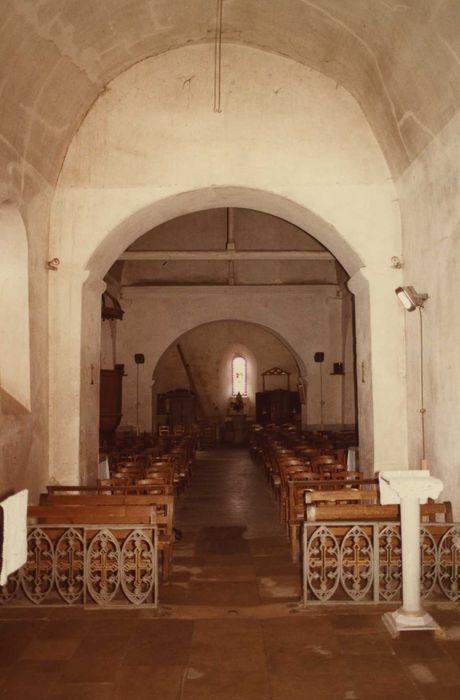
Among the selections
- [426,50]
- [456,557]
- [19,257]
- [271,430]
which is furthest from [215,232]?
[456,557]

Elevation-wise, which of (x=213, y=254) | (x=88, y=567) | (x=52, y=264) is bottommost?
(x=88, y=567)

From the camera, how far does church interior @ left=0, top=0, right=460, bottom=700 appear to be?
475 cm

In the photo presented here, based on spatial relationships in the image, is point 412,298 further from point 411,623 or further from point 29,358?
point 29,358

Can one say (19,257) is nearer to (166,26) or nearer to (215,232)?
(166,26)

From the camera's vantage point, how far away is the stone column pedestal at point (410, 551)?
489 centimetres

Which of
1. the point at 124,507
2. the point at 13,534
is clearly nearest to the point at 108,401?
the point at 124,507

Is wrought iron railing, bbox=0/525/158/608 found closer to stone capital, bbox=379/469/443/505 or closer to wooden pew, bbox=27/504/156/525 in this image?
wooden pew, bbox=27/504/156/525

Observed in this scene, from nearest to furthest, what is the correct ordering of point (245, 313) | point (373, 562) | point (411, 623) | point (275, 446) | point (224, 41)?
point (411, 623) < point (373, 562) < point (224, 41) < point (275, 446) < point (245, 313)

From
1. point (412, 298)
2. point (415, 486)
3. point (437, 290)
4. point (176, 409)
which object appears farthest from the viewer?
point (176, 409)

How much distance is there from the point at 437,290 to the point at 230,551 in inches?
157

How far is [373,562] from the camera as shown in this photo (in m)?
5.46

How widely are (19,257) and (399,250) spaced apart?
4.97m

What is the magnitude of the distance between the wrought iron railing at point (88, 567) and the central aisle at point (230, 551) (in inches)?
17.5

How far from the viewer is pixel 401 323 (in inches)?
332
